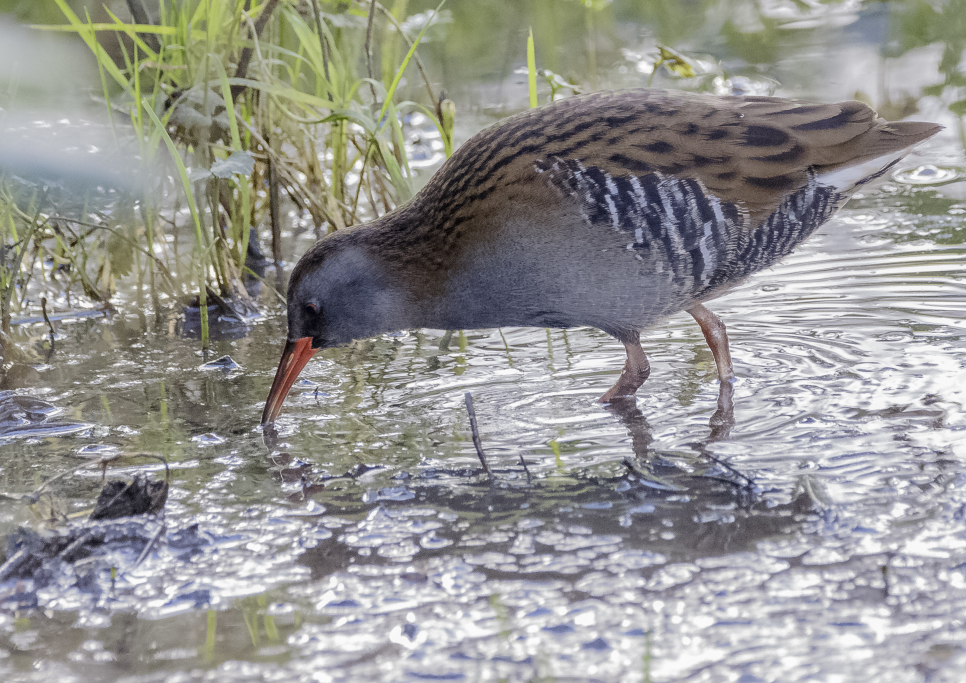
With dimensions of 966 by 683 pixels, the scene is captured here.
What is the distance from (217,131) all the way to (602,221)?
196cm

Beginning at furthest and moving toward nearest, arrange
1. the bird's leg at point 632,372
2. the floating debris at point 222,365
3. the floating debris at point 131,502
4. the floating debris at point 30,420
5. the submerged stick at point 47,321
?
1. the submerged stick at point 47,321
2. the floating debris at point 222,365
3. the bird's leg at point 632,372
4. the floating debris at point 30,420
5. the floating debris at point 131,502

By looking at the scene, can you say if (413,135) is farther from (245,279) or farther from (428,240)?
(428,240)

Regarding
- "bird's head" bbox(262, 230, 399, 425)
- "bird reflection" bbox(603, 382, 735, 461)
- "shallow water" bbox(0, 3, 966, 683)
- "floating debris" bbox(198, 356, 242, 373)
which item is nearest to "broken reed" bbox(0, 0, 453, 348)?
"floating debris" bbox(198, 356, 242, 373)

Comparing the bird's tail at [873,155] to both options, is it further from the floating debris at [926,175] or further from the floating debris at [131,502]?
the floating debris at [131,502]

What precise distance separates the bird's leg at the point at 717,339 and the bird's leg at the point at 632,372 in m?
0.22

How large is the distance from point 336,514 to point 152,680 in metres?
0.71

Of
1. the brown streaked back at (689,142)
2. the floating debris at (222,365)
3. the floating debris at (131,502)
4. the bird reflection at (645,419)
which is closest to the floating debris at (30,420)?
the floating debris at (222,365)

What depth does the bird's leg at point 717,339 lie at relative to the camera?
3.21 metres

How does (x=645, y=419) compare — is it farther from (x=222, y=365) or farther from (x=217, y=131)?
(x=217, y=131)

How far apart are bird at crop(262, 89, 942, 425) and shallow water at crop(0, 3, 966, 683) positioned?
278mm

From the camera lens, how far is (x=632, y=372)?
3238mm

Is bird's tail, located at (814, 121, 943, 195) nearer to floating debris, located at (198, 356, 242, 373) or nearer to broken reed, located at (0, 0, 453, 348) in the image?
broken reed, located at (0, 0, 453, 348)

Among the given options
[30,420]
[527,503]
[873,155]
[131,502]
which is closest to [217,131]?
[30,420]

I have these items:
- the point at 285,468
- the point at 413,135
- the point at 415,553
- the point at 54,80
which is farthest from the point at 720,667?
the point at 413,135
